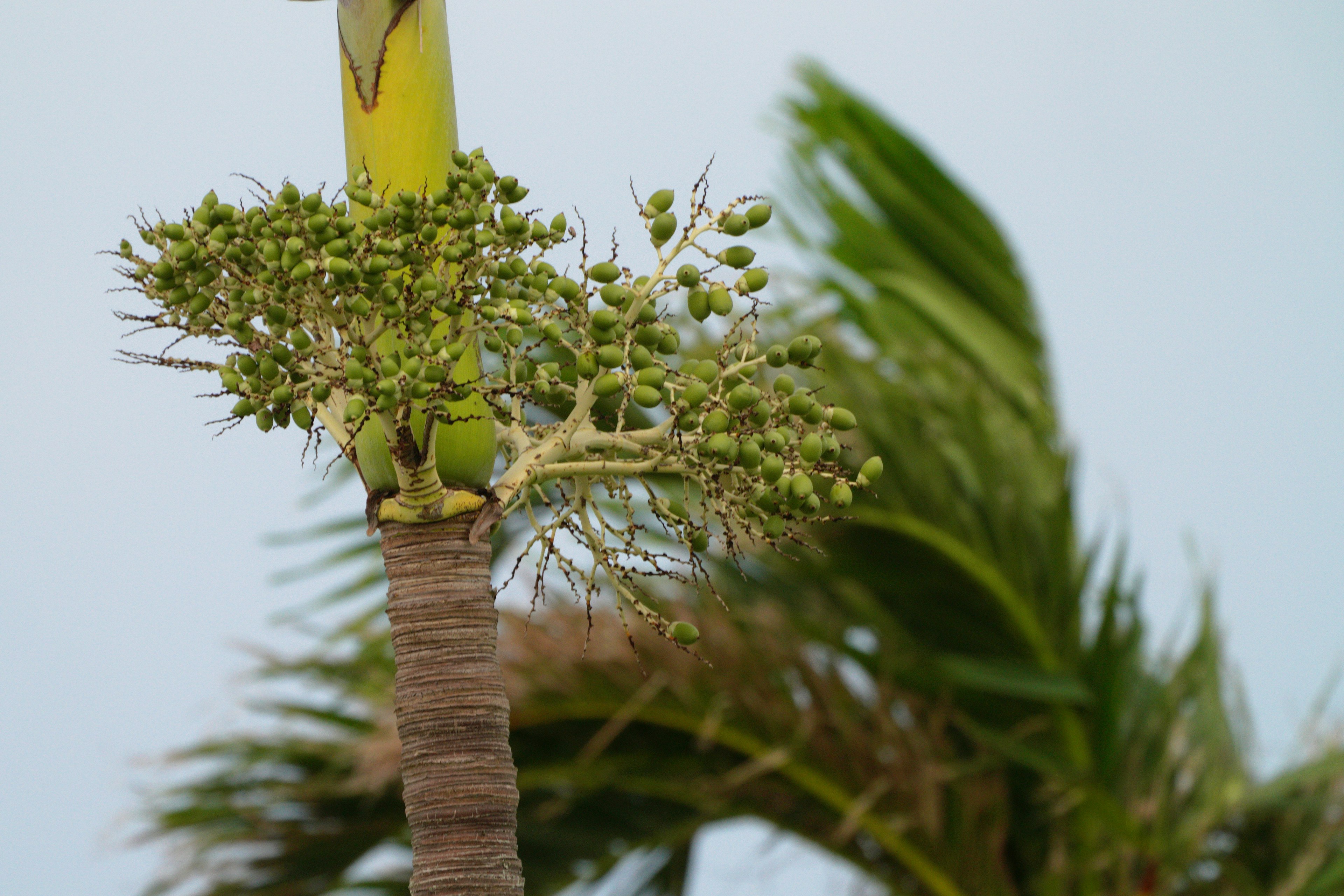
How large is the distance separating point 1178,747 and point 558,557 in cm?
402

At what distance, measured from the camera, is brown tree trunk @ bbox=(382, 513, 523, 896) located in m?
1.54

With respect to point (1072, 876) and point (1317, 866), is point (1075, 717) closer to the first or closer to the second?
point (1072, 876)

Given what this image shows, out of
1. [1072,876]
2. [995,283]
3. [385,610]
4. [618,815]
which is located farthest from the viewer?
[995,283]

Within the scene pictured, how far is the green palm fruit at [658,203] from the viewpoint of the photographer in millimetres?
1628

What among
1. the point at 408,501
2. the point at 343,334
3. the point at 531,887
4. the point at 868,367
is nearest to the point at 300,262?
the point at 343,334

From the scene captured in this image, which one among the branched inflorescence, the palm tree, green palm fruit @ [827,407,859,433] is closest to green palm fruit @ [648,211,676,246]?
the branched inflorescence

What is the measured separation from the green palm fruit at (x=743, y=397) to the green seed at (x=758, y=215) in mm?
201

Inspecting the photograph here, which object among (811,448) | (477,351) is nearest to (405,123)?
A: (477,351)

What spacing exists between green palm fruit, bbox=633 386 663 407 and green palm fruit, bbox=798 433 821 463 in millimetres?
190

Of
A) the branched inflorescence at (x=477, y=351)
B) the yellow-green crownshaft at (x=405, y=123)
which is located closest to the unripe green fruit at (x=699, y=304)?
the branched inflorescence at (x=477, y=351)

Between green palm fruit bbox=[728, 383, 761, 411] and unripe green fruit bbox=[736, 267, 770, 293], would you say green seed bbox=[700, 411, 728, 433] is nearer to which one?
green palm fruit bbox=[728, 383, 761, 411]

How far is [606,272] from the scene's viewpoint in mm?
1560

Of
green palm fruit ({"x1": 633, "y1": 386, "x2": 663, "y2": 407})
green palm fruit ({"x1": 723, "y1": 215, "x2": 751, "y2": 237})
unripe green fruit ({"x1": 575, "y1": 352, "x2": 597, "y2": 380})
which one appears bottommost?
green palm fruit ({"x1": 633, "y1": 386, "x2": 663, "y2": 407})

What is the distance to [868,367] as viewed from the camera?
5.21 meters
